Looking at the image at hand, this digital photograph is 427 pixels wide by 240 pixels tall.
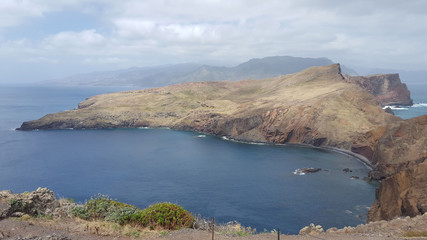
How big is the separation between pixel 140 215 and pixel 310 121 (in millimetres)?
100075

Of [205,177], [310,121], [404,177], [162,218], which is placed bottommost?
[205,177]

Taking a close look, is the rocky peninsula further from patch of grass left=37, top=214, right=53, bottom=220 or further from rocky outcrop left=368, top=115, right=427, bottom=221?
patch of grass left=37, top=214, right=53, bottom=220

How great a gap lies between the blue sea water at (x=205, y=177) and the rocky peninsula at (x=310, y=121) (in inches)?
297

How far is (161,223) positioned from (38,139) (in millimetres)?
115176

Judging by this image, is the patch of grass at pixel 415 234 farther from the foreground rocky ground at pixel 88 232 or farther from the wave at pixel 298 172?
the wave at pixel 298 172

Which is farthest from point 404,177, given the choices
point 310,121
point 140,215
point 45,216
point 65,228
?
point 310,121

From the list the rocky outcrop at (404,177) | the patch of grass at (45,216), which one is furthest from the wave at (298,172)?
the patch of grass at (45,216)

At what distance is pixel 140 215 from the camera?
22.6m

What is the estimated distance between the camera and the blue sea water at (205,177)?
178ft

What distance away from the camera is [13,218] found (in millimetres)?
21219

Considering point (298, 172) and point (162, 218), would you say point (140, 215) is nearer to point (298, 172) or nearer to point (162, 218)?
point (162, 218)

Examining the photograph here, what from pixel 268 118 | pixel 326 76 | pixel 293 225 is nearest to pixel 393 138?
pixel 293 225

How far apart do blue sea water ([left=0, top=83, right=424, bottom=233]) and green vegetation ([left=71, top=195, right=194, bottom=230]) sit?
28.1m

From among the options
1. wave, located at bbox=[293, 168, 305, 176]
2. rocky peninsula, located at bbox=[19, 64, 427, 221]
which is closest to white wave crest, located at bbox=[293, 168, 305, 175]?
wave, located at bbox=[293, 168, 305, 176]
